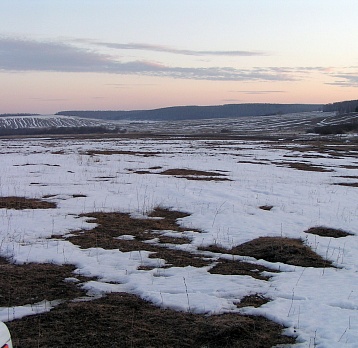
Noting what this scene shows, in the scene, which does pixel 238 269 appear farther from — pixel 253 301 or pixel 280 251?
pixel 253 301

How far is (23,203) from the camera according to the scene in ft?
53.2

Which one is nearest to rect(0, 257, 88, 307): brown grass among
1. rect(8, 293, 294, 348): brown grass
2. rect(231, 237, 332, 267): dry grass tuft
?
rect(8, 293, 294, 348): brown grass

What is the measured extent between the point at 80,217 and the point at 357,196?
11.7 metres

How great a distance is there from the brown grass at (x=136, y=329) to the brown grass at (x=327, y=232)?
261 inches

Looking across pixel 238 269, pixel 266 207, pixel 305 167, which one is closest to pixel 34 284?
pixel 238 269

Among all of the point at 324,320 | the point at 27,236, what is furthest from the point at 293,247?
the point at 27,236

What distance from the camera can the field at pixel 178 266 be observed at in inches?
240

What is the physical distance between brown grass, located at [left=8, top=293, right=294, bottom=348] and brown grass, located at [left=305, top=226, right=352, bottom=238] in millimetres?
6639

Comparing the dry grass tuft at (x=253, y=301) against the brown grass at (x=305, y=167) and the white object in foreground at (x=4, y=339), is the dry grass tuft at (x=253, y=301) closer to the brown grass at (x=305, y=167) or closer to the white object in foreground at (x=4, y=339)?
the white object in foreground at (x=4, y=339)

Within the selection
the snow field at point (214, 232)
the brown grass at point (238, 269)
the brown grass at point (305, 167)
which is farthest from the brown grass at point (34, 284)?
the brown grass at point (305, 167)

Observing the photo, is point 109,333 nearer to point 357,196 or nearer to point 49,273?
point 49,273

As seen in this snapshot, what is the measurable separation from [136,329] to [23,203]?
11350mm

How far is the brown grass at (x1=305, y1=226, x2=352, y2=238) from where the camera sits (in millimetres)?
12383

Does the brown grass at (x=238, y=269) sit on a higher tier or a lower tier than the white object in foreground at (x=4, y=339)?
lower
